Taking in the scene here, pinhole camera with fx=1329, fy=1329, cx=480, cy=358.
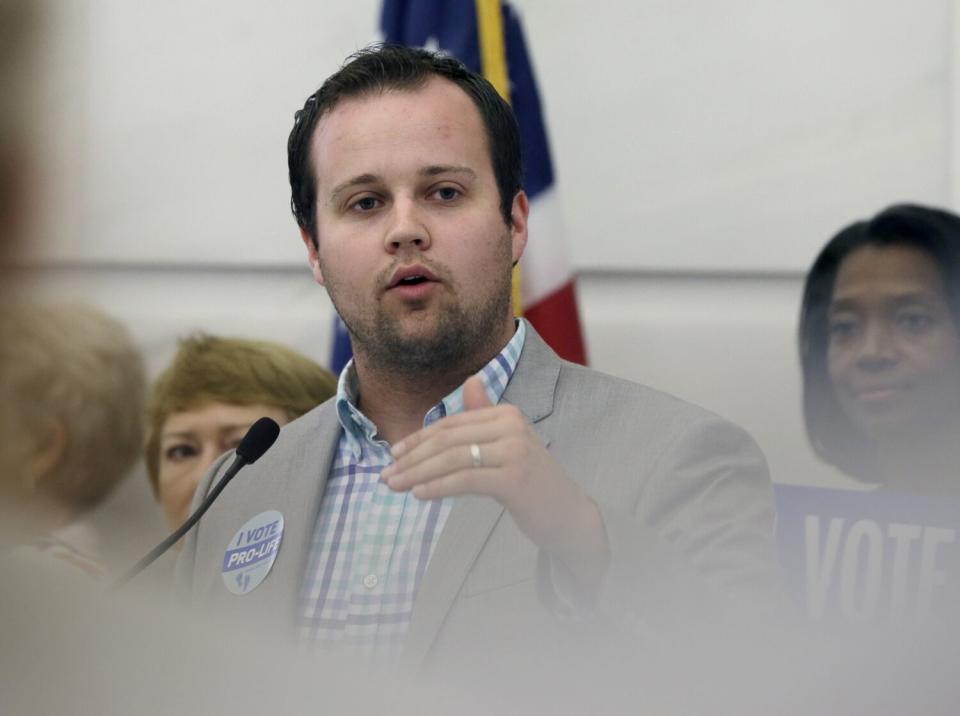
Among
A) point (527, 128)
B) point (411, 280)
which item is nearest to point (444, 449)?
point (411, 280)

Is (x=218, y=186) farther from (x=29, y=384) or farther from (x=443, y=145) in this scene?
(x=29, y=384)

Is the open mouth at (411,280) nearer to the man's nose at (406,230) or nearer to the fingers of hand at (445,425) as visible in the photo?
the man's nose at (406,230)

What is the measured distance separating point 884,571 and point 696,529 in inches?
45.5

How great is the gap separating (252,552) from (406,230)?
445 millimetres

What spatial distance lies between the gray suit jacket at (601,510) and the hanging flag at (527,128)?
1450 millimetres

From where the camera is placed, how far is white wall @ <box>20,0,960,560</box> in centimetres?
334

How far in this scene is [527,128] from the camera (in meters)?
3.28

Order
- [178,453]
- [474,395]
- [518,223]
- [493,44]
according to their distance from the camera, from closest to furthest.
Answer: [474,395], [518,223], [178,453], [493,44]

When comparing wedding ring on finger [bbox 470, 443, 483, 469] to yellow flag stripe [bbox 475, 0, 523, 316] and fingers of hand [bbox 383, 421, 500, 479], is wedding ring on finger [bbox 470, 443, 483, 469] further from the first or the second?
yellow flag stripe [bbox 475, 0, 523, 316]

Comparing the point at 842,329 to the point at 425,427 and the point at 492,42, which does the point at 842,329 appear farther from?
the point at 425,427

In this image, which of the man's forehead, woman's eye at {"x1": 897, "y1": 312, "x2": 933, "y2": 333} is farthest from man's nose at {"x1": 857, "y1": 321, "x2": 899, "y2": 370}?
the man's forehead

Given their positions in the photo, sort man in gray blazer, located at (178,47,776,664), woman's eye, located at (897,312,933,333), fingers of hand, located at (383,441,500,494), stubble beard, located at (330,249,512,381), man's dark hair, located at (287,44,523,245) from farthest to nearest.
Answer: woman's eye, located at (897,312,933,333) < man's dark hair, located at (287,44,523,245) < stubble beard, located at (330,249,512,381) < man in gray blazer, located at (178,47,776,664) < fingers of hand, located at (383,441,500,494)

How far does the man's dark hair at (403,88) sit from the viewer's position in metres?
1.79

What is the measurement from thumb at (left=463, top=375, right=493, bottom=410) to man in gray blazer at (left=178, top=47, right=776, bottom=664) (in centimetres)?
15
